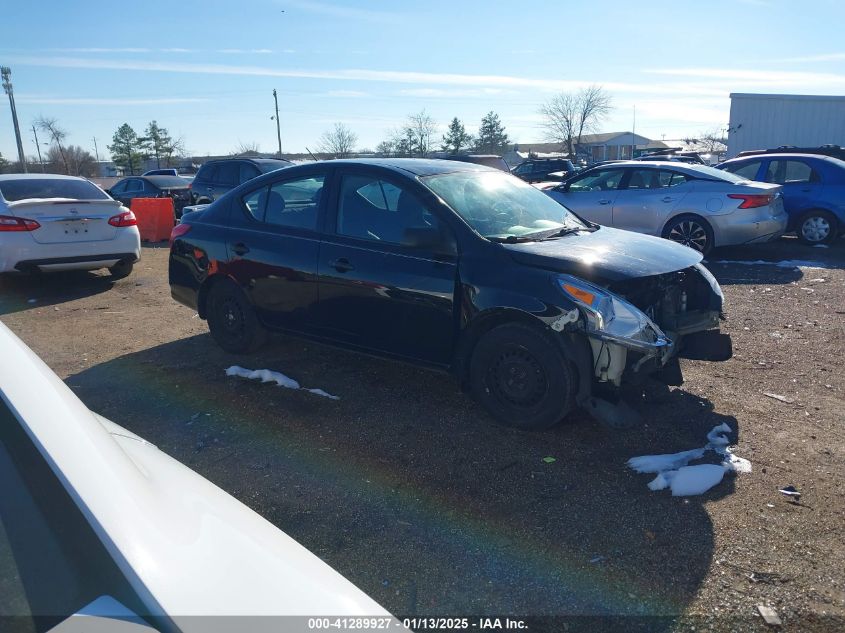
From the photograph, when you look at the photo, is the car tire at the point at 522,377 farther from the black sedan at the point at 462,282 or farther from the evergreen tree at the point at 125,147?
the evergreen tree at the point at 125,147

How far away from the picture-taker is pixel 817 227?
1166 cm

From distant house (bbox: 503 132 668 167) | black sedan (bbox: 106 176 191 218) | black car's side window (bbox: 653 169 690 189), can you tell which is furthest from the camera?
distant house (bbox: 503 132 668 167)

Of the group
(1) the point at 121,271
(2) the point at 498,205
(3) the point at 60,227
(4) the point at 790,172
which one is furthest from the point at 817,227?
(3) the point at 60,227

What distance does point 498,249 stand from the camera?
4.28 m

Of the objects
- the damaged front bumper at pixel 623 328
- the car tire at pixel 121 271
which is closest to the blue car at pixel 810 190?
the damaged front bumper at pixel 623 328

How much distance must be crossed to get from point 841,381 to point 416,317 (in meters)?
3.36

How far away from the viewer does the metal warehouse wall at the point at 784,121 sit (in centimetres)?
2438

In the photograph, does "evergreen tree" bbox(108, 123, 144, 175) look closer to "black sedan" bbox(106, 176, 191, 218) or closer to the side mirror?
"black sedan" bbox(106, 176, 191, 218)

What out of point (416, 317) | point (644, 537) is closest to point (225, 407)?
point (416, 317)

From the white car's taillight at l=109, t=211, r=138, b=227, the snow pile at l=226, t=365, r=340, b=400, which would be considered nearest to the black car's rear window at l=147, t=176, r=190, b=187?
the white car's taillight at l=109, t=211, r=138, b=227

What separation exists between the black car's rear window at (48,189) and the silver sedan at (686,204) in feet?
24.2

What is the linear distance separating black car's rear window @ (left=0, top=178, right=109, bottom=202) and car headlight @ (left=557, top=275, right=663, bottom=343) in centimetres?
750

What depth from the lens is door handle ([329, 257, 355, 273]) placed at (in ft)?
15.9

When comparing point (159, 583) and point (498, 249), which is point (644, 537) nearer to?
point (498, 249)
